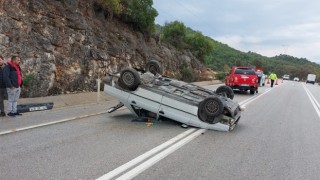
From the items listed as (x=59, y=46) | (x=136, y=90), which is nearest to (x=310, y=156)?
(x=136, y=90)

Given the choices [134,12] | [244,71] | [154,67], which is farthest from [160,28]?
[154,67]

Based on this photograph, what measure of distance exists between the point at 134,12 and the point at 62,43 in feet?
33.3

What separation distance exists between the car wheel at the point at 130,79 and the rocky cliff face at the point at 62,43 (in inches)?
257

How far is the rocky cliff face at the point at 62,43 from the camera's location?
1580 cm

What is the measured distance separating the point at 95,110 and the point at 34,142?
542cm

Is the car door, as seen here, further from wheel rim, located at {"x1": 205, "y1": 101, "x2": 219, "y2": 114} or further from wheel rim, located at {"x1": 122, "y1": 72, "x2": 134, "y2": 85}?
wheel rim, located at {"x1": 122, "y1": 72, "x2": 134, "y2": 85}

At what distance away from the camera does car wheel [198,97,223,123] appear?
9367mm

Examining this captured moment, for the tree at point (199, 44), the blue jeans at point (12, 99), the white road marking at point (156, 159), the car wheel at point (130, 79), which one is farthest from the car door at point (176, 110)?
the tree at point (199, 44)

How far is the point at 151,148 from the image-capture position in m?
7.32

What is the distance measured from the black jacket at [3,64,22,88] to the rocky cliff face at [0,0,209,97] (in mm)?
4002

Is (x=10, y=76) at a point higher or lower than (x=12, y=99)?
higher

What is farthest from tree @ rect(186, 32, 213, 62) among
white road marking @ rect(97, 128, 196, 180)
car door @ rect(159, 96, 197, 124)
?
white road marking @ rect(97, 128, 196, 180)

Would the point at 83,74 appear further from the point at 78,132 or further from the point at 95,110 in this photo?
the point at 78,132

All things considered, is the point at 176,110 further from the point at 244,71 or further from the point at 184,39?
the point at 184,39
